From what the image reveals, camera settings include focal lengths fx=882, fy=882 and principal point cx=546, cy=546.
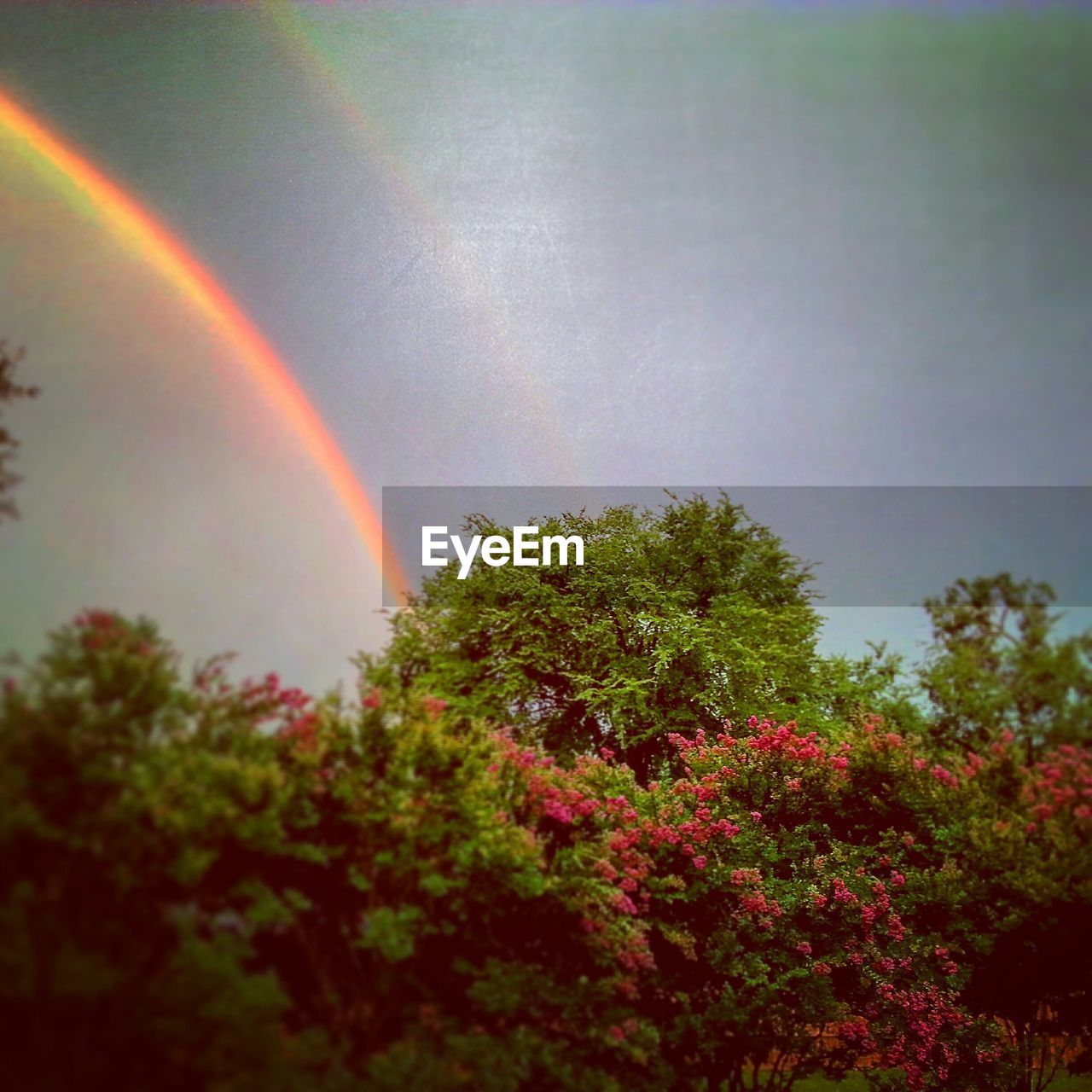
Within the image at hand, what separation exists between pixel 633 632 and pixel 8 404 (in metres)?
11.8

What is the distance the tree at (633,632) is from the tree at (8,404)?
21.2 ft

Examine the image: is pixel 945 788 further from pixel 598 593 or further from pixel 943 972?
pixel 598 593

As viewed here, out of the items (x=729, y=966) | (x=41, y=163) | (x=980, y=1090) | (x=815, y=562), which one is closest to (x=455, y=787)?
(x=729, y=966)

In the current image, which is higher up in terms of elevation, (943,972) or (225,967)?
(225,967)

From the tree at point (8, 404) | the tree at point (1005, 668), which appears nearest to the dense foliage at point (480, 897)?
the tree at point (1005, 668)

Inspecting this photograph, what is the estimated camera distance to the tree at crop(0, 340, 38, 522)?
264 inches

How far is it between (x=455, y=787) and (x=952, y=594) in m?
8.40

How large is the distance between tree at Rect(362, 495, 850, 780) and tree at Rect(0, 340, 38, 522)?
6.45 meters

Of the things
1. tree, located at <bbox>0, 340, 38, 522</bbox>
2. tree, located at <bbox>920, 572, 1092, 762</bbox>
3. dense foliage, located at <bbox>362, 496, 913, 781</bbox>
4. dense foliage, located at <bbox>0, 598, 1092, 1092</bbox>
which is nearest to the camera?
dense foliage, located at <bbox>0, 598, 1092, 1092</bbox>

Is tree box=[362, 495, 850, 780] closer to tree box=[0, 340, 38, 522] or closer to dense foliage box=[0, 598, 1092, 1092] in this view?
dense foliage box=[0, 598, 1092, 1092]

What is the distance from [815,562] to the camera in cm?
2008

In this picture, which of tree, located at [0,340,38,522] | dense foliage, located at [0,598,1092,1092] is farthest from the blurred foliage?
tree, located at [0,340,38,522]

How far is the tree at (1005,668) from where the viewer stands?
935 centimetres

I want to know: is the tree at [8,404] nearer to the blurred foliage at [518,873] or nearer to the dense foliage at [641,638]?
the blurred foliage at [518,873]
